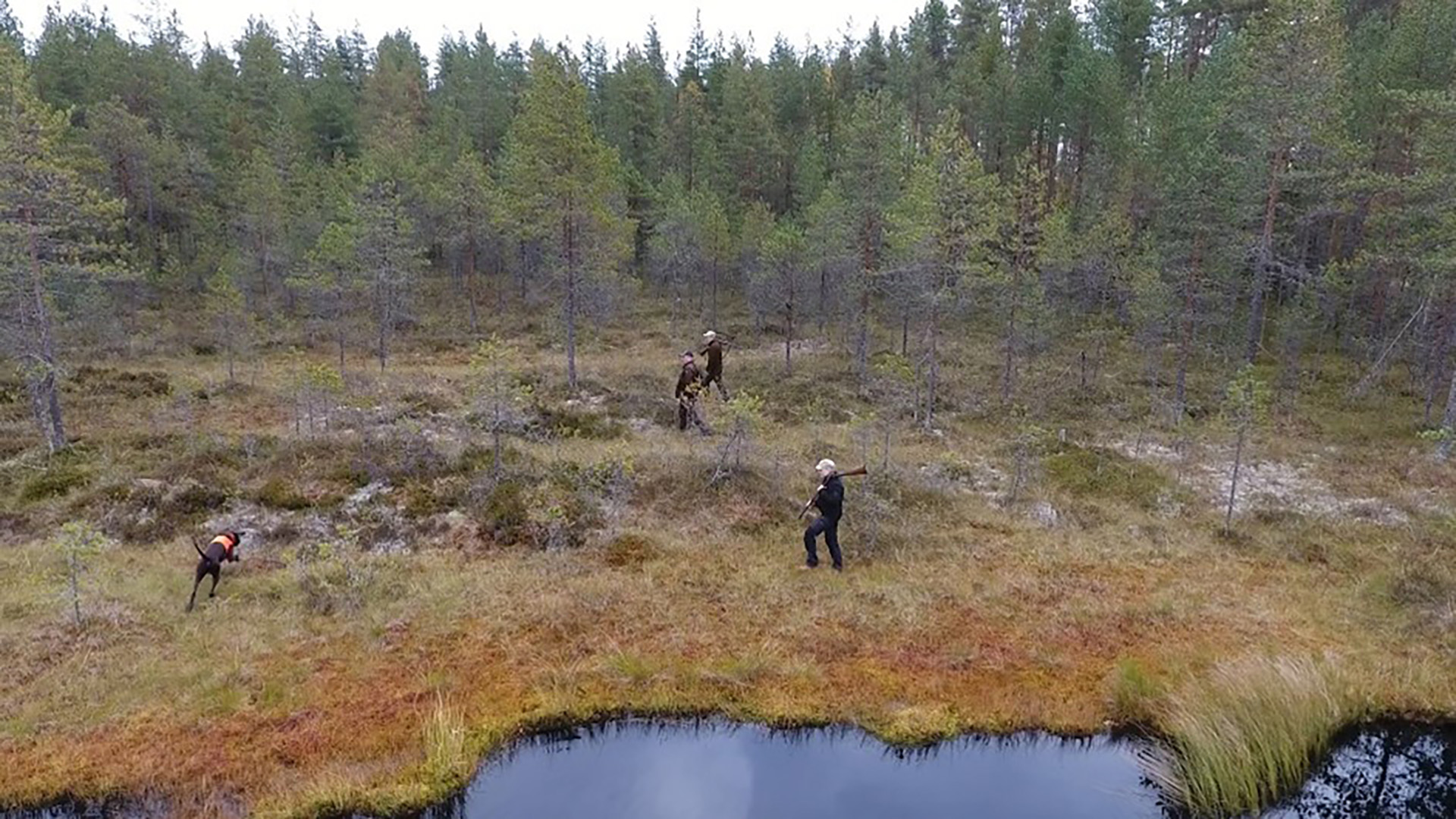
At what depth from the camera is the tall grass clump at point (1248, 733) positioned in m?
7.88

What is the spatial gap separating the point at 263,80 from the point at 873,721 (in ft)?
187

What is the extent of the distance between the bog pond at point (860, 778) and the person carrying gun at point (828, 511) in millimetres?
3839

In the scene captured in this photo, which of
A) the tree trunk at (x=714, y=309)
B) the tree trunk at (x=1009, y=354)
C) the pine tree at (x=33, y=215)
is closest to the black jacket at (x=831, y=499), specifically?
the tree trunk at (x=1009, y=354)

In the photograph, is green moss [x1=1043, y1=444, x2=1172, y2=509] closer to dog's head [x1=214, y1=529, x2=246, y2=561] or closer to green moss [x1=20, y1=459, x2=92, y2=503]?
dog's head [x1=214, y1=529, x2=246, y2=561]

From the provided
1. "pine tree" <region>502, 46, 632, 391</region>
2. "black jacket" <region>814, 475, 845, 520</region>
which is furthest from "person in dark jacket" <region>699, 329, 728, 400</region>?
"pine tree" <region>502, 46, 632, 391</region>

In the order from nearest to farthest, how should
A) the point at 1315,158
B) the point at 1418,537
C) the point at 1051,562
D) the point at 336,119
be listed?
the point at 1051,562 → the point at 1418,537 → the point at 1315,158 → the point at 336,119

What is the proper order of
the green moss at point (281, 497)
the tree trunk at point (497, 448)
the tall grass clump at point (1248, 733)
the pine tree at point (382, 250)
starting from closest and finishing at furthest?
the tall grass clump at point (1248, 733), the green moss at point (281, 497), the tree trunk at point (497, 448), the pine tree at point (382, 250)

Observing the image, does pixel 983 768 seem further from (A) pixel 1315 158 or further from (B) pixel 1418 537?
(A) pixel 1315 158

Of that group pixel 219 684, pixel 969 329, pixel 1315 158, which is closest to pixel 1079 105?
pixel 969 329

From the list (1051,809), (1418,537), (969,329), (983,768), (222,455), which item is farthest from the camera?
(969,329)

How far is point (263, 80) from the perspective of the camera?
5050 cm

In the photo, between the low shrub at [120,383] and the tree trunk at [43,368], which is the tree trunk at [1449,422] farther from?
the low shrub at [120,383]

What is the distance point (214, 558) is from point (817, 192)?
3159 centimetres

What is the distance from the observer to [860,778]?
8438mm
